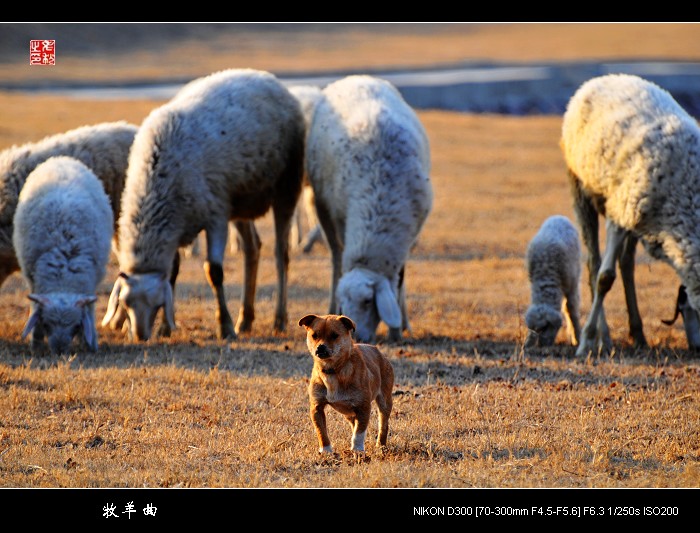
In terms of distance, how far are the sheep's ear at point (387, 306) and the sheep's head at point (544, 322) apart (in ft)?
5.44

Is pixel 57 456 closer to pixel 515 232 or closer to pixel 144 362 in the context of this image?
pixel 144 362

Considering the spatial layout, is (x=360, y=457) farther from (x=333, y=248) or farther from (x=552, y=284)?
(x=333, y=248)

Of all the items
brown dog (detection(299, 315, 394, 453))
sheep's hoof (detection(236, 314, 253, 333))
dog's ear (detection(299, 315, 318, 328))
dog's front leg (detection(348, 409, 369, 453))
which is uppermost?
dog's ear (detection(299, 315, 318, 328))

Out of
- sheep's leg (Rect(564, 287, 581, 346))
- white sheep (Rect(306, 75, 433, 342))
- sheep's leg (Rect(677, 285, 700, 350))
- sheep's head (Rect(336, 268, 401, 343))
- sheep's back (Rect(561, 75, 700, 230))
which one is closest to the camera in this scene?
sheep's back (Rect(561, 75, 700, 230))

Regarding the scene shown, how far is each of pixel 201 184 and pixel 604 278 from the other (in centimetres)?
419

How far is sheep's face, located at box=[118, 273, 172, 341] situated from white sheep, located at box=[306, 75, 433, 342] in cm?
184

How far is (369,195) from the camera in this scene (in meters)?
10.5

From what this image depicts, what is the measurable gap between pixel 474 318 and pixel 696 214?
12.2ft

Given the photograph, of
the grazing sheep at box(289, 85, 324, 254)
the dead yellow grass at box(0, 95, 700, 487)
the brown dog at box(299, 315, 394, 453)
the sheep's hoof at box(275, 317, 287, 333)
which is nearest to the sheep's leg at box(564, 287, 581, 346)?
the dead yellow grass at box(0, 95, 700, 487)

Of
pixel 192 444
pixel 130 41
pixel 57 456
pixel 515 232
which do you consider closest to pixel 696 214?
pixel 192 444

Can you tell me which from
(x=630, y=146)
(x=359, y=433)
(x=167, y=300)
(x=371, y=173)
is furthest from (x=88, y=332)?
(x=630, y=146)

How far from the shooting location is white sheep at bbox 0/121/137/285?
1163 cm

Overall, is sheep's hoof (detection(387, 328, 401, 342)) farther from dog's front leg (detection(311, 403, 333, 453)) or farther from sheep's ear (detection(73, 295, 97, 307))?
dog's front leg (detection(311, 403, 333, 453))

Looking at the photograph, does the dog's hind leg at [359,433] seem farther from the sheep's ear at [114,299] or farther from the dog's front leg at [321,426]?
the sheep's ear at [114,299]
